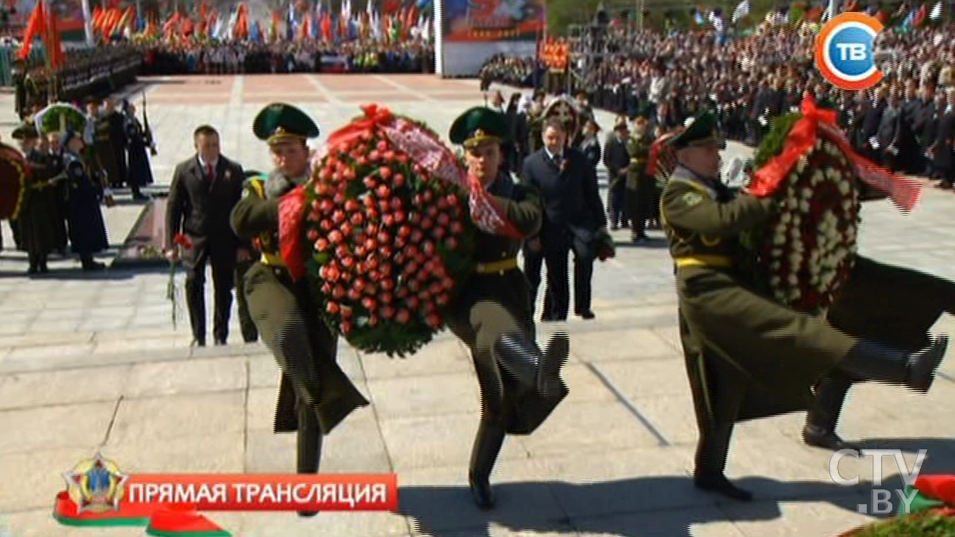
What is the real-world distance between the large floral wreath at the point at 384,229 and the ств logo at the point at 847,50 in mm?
8829

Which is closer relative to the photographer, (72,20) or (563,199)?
(563,199)

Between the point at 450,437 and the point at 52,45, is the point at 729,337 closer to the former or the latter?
the point at 450,437

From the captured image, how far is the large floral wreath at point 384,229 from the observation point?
3.98 m

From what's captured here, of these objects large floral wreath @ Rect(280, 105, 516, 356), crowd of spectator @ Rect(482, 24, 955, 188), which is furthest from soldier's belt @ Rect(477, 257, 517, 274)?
crowd of spectator @ Rect(482, 24, 955, 188)

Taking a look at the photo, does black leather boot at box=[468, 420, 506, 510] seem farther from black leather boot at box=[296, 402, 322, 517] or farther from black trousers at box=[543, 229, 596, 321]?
black trousers at box=[543, 229, 596, 321]

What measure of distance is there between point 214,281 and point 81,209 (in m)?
4.14

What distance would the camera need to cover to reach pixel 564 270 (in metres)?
8.07

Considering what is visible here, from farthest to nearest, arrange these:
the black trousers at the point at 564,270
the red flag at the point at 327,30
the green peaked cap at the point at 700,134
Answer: the red flag at the point at 327,30 < the black trousers at the point at 564,270 < the green peaked cap at the point at 700,134

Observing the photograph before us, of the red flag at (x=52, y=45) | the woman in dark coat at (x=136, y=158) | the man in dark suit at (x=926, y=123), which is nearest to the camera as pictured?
the woman in dark coat at (x=136, y=158)

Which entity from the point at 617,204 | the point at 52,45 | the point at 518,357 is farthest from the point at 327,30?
the point at 518,357

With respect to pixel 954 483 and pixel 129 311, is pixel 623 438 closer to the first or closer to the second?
pixel 954 483

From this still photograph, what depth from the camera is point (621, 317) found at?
24.8ft

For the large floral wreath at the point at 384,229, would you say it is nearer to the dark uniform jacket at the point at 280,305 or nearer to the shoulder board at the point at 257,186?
the dark uniform jacket at the point at 280,305

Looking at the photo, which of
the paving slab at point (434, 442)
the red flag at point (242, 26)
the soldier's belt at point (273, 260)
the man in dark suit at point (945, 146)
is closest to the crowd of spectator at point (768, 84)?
the man in dark suit at point (945, 146)
